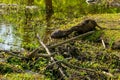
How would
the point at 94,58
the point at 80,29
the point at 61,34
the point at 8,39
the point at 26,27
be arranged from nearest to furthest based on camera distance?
the point at 94,58
the point at 80,29
the point at 61,34
the point at 8,39
the point at 26,27

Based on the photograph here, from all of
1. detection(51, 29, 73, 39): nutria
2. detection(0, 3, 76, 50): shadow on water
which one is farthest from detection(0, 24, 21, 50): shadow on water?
detection(51, 29, 73, 39): nutria

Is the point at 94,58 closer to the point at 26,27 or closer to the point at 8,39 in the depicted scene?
the point at 8,39

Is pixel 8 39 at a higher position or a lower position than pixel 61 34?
lower

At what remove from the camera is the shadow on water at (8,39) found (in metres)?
11.4

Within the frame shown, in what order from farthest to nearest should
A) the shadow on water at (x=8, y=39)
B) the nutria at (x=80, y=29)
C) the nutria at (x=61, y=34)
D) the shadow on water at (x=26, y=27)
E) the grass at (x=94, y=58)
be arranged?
the nutria at (x=61, y=34), the shadow on water at (x=26, y=27), the nutria at (x=80, y=29), the shadow on water at (x=8, y=39), the grass at (x=94, y=58)

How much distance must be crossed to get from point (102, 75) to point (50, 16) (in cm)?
969

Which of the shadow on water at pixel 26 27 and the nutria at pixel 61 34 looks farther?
the nutria at pixel 61 34

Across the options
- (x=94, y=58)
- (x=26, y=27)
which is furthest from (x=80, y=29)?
(x=26, y=27)

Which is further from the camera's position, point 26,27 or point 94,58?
point 26,27

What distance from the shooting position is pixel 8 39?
12.6 m

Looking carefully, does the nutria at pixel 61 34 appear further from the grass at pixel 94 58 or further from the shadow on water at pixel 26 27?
the grass at pixel 94 58

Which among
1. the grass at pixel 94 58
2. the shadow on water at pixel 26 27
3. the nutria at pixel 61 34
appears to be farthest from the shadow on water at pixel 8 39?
the grass at pixel 94 58

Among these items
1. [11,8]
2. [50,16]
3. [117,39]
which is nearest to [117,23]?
[117,39]

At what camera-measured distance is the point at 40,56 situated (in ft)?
30.2
